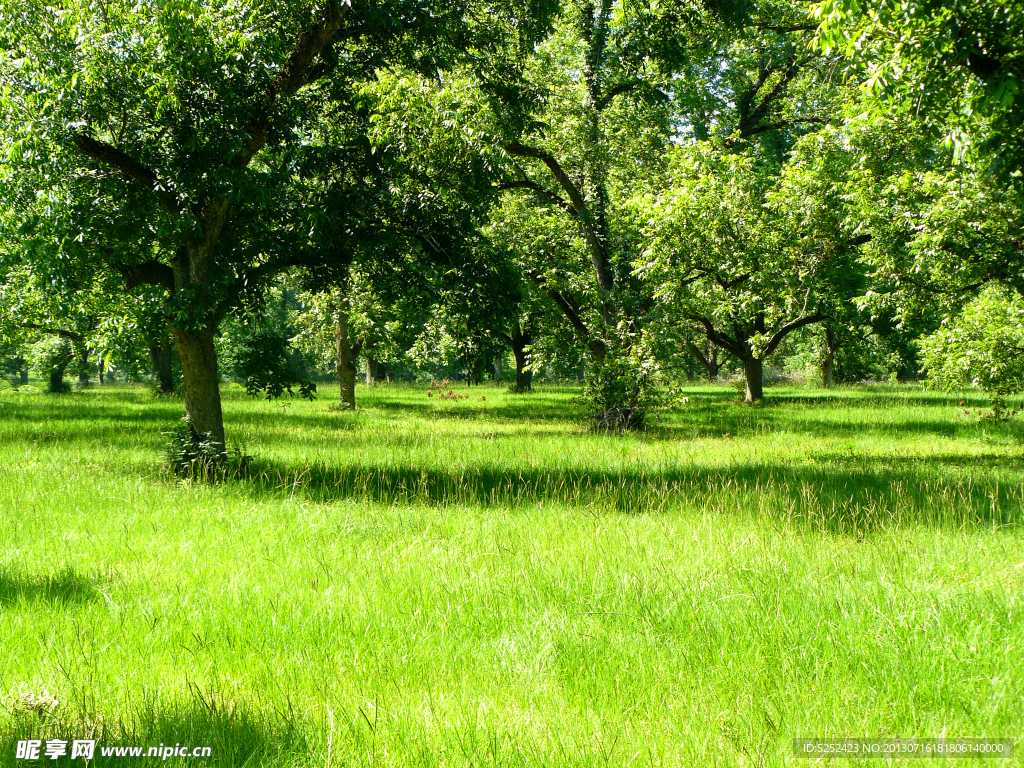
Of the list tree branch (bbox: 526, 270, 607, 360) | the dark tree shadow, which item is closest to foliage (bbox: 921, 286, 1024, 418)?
tree branch (bbox: 526, 270, 607, 360)

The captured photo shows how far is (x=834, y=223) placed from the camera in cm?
1234

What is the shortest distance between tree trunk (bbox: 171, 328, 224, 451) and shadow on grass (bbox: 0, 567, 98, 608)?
15.4ft

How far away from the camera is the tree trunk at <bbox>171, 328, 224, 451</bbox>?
9797mm

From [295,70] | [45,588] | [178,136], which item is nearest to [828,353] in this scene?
[295,70]

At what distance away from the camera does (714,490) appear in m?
8.12

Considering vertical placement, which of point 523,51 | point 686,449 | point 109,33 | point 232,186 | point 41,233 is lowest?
point 686,449

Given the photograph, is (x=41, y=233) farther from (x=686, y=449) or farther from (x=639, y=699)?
(x=686, y=449)

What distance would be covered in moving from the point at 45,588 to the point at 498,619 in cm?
319

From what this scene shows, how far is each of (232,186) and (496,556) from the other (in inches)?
216

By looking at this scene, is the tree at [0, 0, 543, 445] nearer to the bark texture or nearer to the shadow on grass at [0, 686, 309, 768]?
the shadow on grass at [0, 686, 309, 768]

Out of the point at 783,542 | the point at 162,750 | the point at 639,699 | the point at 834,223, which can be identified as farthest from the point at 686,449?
the point at 162,750

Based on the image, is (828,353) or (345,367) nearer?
(345,367)

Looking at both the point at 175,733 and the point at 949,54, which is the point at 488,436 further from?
the point at 175,733

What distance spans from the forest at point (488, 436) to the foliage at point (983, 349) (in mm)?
83
